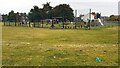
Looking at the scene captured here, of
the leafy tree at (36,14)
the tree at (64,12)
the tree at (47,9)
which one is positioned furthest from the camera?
the tree at (47,9)

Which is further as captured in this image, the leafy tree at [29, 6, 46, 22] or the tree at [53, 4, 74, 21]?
the leafy tree at [29, 6, 46, 22]

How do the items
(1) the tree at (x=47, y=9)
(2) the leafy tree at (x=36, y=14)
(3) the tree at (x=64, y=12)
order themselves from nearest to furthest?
(3) the tree at (x=64, y=12) → (2) the leafy tree at (x=36, y=14) → (1) the tree at (x=47, y=9)

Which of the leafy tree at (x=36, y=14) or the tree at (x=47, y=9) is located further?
the tree at (x=47, y=9)

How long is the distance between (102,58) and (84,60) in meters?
1.00

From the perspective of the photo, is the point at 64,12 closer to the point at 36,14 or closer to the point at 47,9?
the point at 36,14

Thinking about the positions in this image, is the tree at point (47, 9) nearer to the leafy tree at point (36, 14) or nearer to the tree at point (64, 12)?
the tree at point (64, 12)

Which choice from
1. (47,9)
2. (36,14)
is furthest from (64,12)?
(47,9)

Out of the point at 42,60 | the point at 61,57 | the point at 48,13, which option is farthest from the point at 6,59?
the point at 48,13

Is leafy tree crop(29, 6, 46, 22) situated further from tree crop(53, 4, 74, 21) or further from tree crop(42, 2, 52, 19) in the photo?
tree crop(53, 4, 74, 21)

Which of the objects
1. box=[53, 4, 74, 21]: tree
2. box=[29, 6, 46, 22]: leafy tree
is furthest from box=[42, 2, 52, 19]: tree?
box=[29, 6, 46, 22]: leafy tree

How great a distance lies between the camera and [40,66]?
10734mm

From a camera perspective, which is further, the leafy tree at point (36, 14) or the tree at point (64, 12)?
the leafy tree at point (36, 14)

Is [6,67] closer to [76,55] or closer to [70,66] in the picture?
[70,66]

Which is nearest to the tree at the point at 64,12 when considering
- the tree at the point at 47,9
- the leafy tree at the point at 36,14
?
the tree at the point at 47,9
